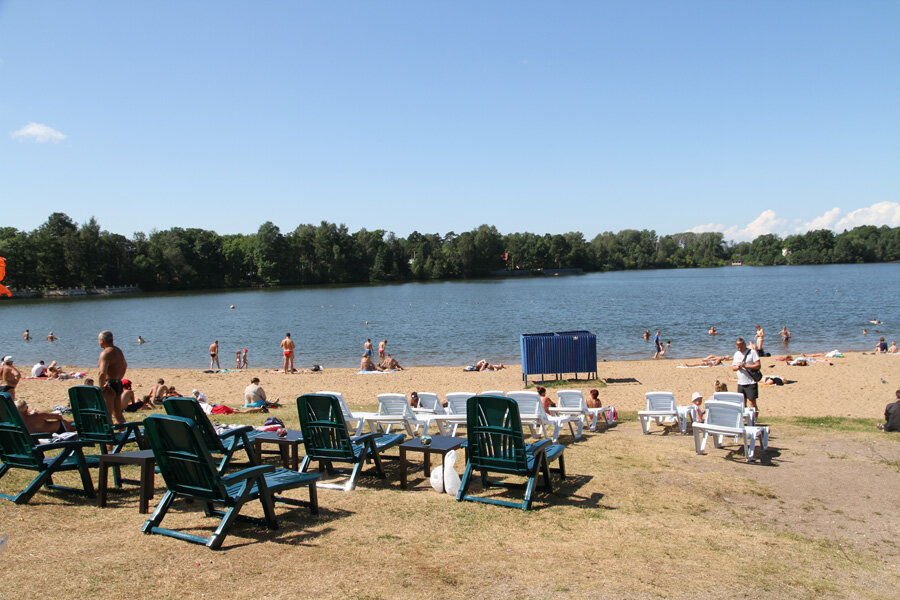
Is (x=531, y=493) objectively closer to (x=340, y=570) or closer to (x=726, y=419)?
(x=340, y=570)

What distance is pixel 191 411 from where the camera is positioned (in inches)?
211

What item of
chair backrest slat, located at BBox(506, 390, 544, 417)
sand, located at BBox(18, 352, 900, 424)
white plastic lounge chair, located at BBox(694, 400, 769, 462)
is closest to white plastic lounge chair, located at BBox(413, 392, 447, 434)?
chair backrest slat, located at BBox(506, 390, 544, 417)

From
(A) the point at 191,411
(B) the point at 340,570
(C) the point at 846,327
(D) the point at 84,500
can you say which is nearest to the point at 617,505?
(B) the point at 340,570

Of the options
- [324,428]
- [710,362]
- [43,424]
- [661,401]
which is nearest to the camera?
[324,428]

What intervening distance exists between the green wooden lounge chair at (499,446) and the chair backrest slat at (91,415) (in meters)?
3.86

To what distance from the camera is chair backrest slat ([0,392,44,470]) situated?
5781 mm

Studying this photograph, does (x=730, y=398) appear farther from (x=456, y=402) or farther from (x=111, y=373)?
(x=111, y=373)

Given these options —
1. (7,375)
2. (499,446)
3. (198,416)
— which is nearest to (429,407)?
(499,446)

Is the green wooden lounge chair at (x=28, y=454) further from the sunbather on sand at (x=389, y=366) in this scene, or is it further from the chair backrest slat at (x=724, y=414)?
the sunbather on sand at (x=389, y=366)

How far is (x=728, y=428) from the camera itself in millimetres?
8461

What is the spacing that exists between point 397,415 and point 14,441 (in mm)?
5039

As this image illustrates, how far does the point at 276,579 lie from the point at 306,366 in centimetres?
2609

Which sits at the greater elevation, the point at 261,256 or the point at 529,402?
the point at 261,256

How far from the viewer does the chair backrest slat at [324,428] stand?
645cm
